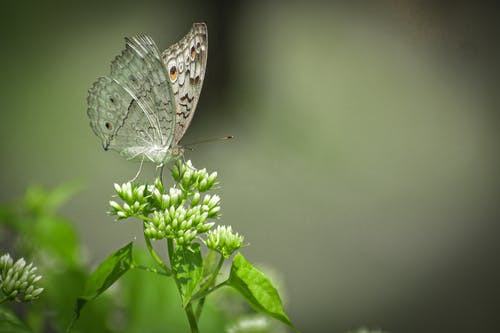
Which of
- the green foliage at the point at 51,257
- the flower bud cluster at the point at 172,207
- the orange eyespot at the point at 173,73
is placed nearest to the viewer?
the flower bud cluster at the point at 172,207

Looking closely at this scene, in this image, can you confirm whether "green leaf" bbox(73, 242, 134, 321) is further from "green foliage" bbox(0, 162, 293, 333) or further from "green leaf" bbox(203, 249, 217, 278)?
"green leaf" bbox(203, 249, 217, 278)

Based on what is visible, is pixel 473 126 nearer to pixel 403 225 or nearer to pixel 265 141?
pixel 403 225

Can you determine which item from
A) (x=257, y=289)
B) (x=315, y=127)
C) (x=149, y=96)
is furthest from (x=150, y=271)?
(x=315, y=127)

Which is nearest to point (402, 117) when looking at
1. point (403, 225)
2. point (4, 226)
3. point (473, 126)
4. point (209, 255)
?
point (473, 126)

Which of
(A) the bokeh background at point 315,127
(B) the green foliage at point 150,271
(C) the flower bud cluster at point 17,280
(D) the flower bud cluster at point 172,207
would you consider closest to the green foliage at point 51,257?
(B) the green foliage at point 150,271

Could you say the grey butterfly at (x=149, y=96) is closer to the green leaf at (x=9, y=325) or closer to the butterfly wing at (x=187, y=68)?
the butterfly wing at (x=187, y=68)

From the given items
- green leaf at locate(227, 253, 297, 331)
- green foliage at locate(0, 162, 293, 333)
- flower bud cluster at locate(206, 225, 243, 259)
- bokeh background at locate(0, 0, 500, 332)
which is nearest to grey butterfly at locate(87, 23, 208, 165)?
green foliage at locate(0, 162, 293, 333)
